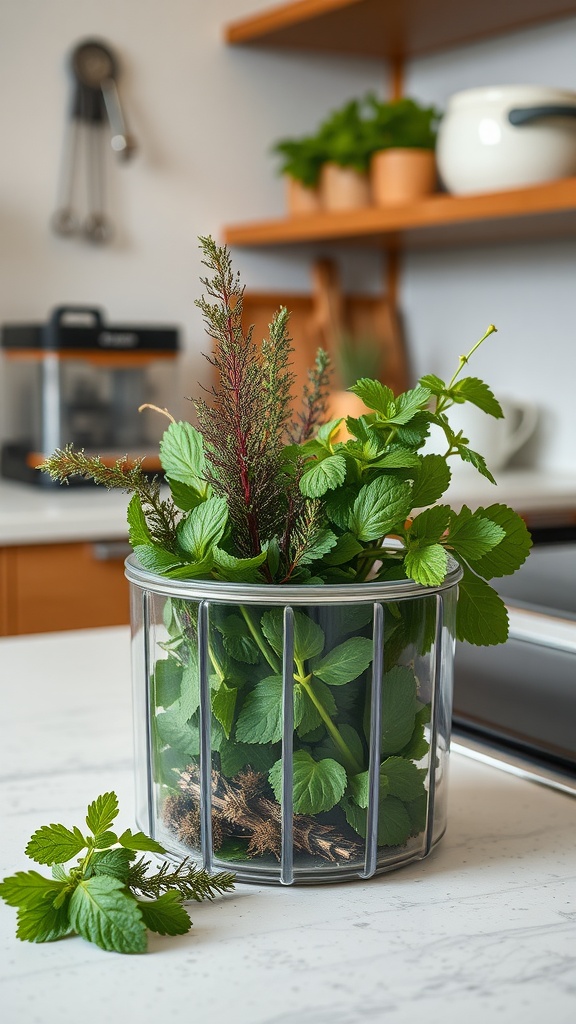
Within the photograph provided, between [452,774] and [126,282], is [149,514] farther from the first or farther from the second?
[126,282]

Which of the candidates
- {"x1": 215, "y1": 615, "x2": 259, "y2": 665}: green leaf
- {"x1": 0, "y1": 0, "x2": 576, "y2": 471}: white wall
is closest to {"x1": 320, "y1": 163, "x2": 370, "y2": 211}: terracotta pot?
{"x1": 0, "y1": 0, "x2": 576, "y2": 471}: white wall

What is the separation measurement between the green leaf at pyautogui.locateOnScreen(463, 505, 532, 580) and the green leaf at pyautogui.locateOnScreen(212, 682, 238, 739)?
13 centimetres

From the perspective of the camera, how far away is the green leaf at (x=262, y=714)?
0.48 m

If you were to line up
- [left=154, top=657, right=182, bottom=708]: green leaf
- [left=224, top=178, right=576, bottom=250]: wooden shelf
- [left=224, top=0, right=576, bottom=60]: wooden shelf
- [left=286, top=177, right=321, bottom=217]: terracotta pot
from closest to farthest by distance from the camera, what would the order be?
[left=154, top=657, right=182, bottom=708]: green leaf → [left=224, top=178, right=576, bottom=250]: wooden shelf → [left=224, top=0, right=576, bottom=60]: wooden shelf → [left=286, top=177, right=321, bottom=217]: terracotta pot

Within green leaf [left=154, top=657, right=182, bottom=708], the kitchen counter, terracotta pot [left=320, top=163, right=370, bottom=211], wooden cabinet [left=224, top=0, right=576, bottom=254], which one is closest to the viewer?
the kitchen counter

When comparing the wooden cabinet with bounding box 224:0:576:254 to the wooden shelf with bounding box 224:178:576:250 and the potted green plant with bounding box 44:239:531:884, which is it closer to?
the wooden shelf with bounding box 224:178:576:250

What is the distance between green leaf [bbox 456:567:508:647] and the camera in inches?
21.7

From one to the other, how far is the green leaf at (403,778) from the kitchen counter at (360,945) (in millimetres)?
40

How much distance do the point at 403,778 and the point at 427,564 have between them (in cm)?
10

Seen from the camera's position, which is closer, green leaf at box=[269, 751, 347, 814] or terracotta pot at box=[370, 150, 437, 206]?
green leaf at box=[269, 751, 347, 814]

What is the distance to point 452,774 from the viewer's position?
663 millimetres

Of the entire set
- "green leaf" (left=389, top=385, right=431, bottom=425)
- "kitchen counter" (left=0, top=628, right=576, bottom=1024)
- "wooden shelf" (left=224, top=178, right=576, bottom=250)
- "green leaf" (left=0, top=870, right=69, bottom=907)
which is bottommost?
"kitchen counter" (left=0, top=628, right=576, bottom=1024)


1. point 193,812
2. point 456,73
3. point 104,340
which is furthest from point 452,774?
point 456,73

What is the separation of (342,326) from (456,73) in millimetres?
604
